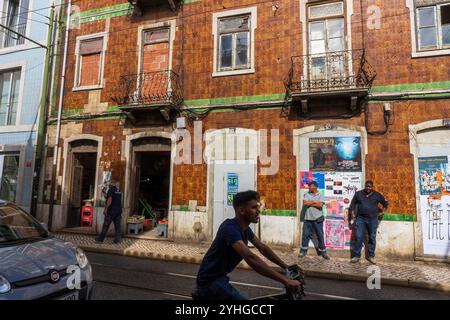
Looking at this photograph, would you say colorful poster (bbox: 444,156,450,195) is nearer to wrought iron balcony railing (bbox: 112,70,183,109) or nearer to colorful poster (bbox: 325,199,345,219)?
colorful poster (bbox: 325,199,345,219)

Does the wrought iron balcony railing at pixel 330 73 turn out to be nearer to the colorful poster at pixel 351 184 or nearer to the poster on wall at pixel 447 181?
the colorful poster at pixel 351 184

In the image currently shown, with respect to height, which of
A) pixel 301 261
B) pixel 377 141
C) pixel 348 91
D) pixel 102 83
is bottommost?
pixel 301 261

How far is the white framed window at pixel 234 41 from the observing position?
10.9 m

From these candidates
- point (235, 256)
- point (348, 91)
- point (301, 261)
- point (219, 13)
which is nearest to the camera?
point (235, 256)

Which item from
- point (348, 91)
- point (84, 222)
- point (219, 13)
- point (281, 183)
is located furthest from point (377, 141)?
point (84, 222)

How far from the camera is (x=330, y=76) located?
9.68 meters

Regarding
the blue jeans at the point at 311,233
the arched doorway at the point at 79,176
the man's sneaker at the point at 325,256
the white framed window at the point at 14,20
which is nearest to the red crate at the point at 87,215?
the arched doorway at the point at 79,176

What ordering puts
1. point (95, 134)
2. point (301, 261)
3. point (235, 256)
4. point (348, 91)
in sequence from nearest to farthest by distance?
point (235, 256), point (301, 261), point (348, 91), point (95, 134)

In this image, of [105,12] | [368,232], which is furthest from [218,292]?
[105,12]

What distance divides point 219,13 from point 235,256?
10385 millimetres

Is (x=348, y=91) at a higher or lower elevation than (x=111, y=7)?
lower

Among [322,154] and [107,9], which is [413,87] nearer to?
[322,154]

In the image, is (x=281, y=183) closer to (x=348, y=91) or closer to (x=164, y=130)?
(x=348, y=91)

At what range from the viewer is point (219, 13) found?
11312mm
